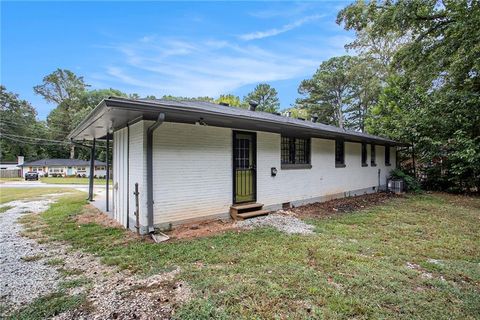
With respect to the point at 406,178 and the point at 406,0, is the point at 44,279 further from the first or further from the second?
the point at 406,178

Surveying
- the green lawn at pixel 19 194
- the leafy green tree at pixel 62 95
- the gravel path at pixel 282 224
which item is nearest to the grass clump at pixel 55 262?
the gravel path at pixel 282 224

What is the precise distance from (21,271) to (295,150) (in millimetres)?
6982

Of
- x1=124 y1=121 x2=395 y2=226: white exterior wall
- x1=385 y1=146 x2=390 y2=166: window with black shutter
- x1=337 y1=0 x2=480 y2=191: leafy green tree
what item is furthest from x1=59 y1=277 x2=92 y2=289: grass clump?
x1=385 y1=146 x2=390 y2=166: window with black shutter

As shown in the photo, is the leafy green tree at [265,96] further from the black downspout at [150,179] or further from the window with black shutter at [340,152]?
the black downspout at [150,179]

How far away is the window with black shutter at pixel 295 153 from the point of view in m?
7.82

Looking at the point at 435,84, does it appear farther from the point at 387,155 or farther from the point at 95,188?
the point at 95,188

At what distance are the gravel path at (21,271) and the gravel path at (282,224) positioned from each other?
3459 millimetres

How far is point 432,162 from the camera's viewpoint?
503 inches

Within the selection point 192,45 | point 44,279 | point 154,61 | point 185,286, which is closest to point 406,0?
point 192,45

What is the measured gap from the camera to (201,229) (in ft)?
17.3

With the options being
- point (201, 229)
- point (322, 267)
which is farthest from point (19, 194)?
point (322, 267)

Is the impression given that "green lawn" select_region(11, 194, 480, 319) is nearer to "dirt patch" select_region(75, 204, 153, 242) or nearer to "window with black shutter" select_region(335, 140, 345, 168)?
"dirt patch" select_region(75, 204, 153, 242)

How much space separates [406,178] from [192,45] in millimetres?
12500

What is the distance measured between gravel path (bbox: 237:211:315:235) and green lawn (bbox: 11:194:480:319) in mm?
315
